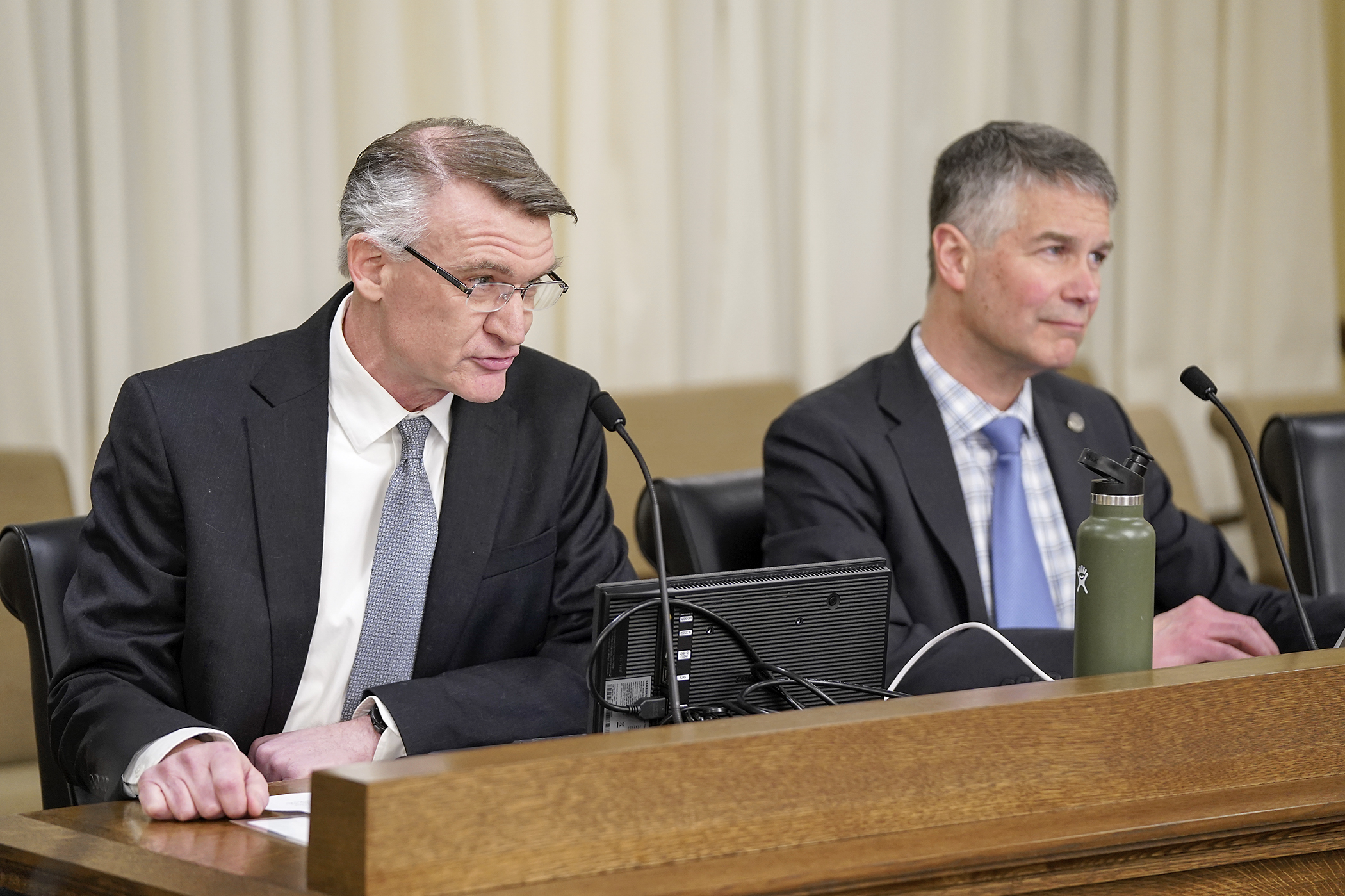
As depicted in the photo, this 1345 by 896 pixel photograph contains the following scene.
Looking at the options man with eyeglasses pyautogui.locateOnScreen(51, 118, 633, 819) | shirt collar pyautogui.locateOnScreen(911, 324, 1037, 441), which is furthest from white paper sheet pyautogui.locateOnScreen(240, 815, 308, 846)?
shirt collar pyautogui.locateOnScreen(911, 324, 1037, 441)

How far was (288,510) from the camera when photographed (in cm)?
184

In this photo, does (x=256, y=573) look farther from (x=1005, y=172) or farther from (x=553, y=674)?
(x=1005, y=172)

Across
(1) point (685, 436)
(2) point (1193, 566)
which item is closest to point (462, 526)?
(2) point (1193, 566)

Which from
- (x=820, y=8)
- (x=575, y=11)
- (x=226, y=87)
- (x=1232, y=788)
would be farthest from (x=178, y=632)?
(x=820, y=8)

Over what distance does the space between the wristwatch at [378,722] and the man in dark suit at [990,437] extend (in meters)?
0.69

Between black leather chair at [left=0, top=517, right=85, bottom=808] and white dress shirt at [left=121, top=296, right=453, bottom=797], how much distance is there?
294mm

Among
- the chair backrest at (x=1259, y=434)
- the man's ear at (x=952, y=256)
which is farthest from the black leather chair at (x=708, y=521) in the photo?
the chair backrest at (x=1259, y=434)

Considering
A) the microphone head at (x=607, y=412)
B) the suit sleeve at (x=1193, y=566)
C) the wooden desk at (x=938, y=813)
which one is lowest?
the suit sleeve at (x=1193, y=566)

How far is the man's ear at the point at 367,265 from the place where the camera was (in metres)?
1.89

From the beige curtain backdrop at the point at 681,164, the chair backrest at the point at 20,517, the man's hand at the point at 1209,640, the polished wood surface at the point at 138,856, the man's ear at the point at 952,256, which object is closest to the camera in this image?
the polished wood surface at the point at 138,856

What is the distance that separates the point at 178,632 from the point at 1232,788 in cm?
122

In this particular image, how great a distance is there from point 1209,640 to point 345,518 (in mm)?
1142

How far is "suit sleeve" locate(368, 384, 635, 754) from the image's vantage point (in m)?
1.75

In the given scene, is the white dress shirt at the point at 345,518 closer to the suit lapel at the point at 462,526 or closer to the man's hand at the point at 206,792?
the suit lapel at the point at 462,526
